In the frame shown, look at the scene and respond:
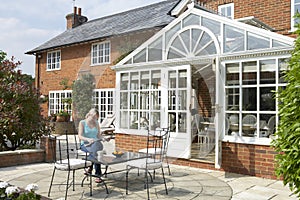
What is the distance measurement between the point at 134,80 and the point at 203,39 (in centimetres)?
223

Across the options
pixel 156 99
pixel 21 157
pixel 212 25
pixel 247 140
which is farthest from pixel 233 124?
pixel 21 157

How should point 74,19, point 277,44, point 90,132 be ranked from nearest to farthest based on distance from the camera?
point 90,132, point 277,44, point 74,19

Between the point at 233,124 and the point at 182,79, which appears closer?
the point at 233,124

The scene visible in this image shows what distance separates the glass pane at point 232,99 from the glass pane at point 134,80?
8.32ft

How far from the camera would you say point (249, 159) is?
6211 mm

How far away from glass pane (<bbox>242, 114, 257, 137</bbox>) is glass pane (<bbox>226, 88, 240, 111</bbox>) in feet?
0.94

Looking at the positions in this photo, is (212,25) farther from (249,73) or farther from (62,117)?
(62,117)

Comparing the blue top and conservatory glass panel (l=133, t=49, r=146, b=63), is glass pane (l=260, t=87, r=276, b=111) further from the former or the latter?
the blue top

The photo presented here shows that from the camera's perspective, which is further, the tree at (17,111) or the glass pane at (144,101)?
the glass pane at (144,101)

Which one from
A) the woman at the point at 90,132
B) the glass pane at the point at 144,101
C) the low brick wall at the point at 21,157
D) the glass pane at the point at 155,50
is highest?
the glass pane at the point at 155,50

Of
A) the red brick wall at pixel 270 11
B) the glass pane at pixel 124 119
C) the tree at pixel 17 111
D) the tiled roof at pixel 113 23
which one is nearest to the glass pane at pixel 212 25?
the red brick wall at pixel 270 11

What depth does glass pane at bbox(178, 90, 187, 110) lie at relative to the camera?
710 cm

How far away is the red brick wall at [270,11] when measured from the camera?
8.57 meters

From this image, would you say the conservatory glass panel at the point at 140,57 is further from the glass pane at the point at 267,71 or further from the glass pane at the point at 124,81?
the glass pane at the point at 267,71
